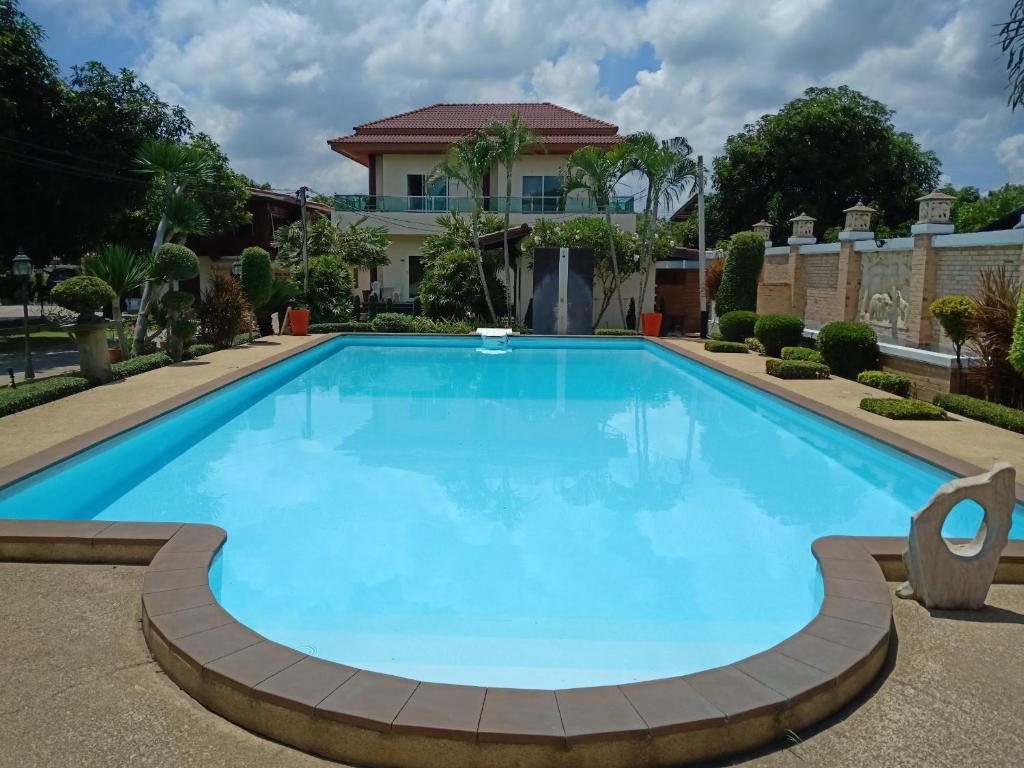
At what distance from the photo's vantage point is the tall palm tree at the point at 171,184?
1493 centimetres

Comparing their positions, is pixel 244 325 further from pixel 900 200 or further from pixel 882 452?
pixel 900 200

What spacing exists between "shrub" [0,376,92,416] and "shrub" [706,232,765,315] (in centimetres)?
1527

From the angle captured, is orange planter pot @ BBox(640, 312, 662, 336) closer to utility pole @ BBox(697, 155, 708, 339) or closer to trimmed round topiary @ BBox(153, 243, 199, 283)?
utility pole @ BBox(697, 155, 708, 339)

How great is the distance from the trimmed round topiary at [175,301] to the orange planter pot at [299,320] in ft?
20.2

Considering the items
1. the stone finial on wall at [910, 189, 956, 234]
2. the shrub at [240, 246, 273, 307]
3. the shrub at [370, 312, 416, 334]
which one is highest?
the stone finial on wall at [910, 189, 956, 234]

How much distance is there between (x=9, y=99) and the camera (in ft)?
56.0

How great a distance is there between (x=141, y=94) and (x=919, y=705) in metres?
22.5

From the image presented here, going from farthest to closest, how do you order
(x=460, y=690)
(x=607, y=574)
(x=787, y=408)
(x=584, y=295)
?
(x=584, y=295) → (x=787, y=408) → (x=607, y=574) → (x=460, y=690)

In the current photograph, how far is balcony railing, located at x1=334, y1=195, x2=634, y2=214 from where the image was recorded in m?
25.8

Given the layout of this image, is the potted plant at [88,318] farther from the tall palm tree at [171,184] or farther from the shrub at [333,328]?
the shrub at [333,328]

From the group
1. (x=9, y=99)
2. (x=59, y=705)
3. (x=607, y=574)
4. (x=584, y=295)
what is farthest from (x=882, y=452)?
(x=9, y=99)

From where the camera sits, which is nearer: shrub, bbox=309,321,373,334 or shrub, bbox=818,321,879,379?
shrub, bbox=818,321,879,379

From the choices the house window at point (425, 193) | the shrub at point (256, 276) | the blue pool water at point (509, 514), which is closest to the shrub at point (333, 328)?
the shrub at point (256, 276)

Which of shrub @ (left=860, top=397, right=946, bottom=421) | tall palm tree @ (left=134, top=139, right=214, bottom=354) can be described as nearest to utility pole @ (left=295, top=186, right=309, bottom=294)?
tall palm tree @ (left=134, top=139, right=214, bottom=354)
